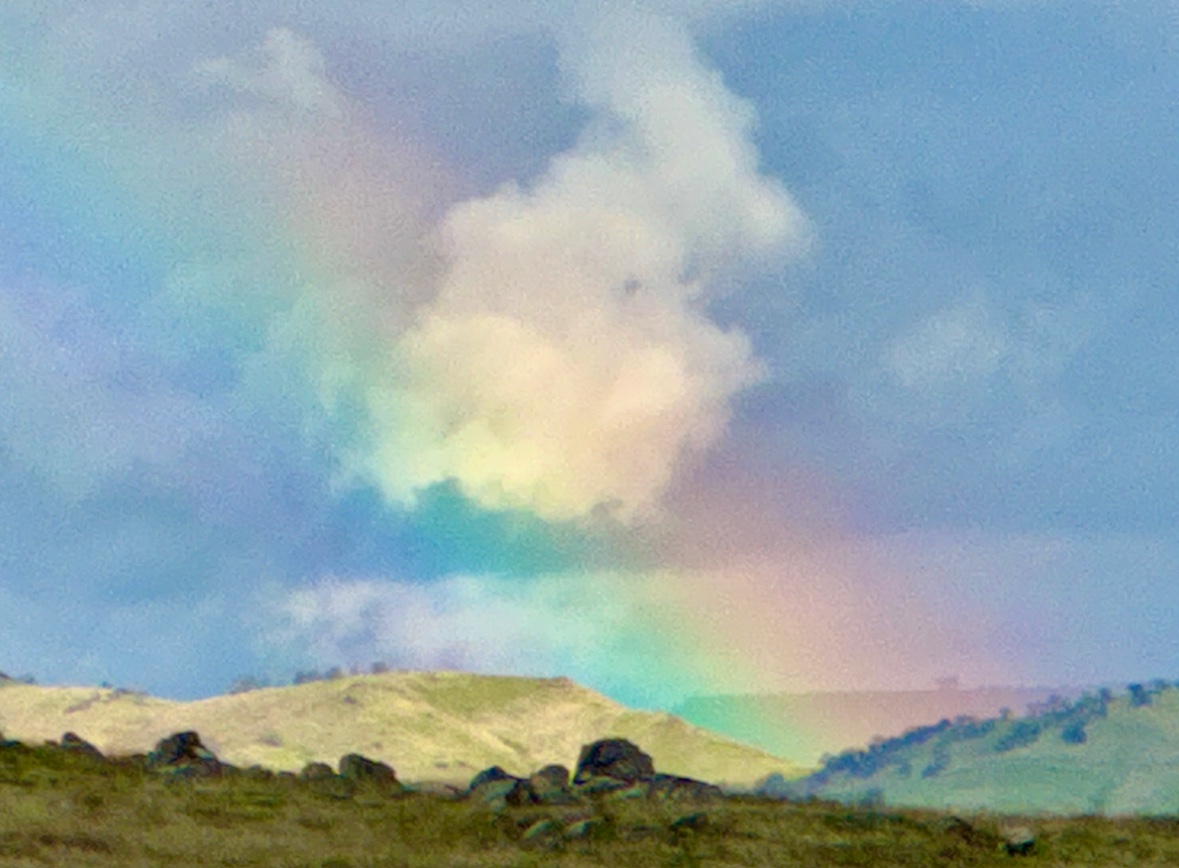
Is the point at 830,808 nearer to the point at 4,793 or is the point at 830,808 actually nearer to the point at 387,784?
the point at 387,784

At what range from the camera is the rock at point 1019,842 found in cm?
4953

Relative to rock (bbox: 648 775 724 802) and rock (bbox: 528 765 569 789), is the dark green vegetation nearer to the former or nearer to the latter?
rock (bbox: 648 775 724 802)

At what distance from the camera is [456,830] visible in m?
48.3

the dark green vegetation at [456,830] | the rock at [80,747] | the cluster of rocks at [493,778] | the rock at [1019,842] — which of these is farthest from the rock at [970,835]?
the rock at [80,747]

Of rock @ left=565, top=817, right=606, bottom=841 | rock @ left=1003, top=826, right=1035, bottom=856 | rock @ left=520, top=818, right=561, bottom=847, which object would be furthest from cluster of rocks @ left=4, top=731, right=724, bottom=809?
rock @ left=1003, top=826, right=1035, bottom=856

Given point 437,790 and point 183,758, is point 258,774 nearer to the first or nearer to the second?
point 183,758

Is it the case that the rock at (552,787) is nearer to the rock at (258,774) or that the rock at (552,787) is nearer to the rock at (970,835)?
the rock at (258,774)

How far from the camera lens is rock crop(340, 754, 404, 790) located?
57125 millimetres

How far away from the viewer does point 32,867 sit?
4022 cm

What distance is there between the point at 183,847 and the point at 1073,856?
25.5 meters

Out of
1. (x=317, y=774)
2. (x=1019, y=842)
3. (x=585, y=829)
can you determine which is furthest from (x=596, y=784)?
(x=1019, y=842)

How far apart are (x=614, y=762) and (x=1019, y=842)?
18937 mm

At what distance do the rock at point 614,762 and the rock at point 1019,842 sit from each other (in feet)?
54.2

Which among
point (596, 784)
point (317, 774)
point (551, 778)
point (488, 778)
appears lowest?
point (596, 784)
